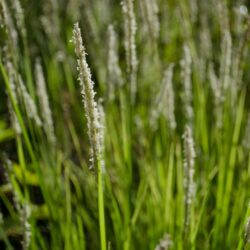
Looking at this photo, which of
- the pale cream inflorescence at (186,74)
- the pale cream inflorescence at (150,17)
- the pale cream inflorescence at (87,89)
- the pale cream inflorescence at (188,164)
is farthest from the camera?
the pale cream inflorescence at (186,74)

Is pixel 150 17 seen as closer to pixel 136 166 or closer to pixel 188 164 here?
pixel 188 164

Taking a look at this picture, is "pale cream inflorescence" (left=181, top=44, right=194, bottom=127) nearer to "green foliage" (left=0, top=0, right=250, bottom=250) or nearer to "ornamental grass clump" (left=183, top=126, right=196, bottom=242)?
"green foliage" (left=0, top=0, right=250, bottom=250)

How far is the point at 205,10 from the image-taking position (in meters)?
1.92

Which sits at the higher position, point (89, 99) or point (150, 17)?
point (150, 17)

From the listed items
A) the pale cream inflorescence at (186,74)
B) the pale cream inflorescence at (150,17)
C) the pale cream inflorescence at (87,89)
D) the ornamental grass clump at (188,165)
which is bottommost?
the ornamental grass clump at (188,165)

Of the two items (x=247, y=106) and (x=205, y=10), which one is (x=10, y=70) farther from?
(x=247, y=106)

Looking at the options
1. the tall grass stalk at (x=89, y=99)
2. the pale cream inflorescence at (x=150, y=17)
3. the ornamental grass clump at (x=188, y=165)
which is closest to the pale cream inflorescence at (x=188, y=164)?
the ornamental grass clump at (x=188, y=165)

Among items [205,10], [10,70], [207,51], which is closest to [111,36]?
[10,70]

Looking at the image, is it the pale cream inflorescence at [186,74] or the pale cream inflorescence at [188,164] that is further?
the pale cream inflorescence at [186,74]

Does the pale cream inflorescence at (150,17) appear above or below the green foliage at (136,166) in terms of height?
above

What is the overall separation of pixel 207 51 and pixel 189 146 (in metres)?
0.94

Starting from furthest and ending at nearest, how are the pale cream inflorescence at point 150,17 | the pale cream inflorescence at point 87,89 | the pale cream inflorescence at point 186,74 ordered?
the pale cream inflorescence at point 186,74 → the pale cream inflorescence at point 150,17 → the pale cream inflorescence at point 87,89

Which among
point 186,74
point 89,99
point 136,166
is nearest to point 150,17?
point 186,74

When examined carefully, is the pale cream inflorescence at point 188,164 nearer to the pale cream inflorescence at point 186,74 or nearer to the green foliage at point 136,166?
Result: the green foliage at point 136,166
